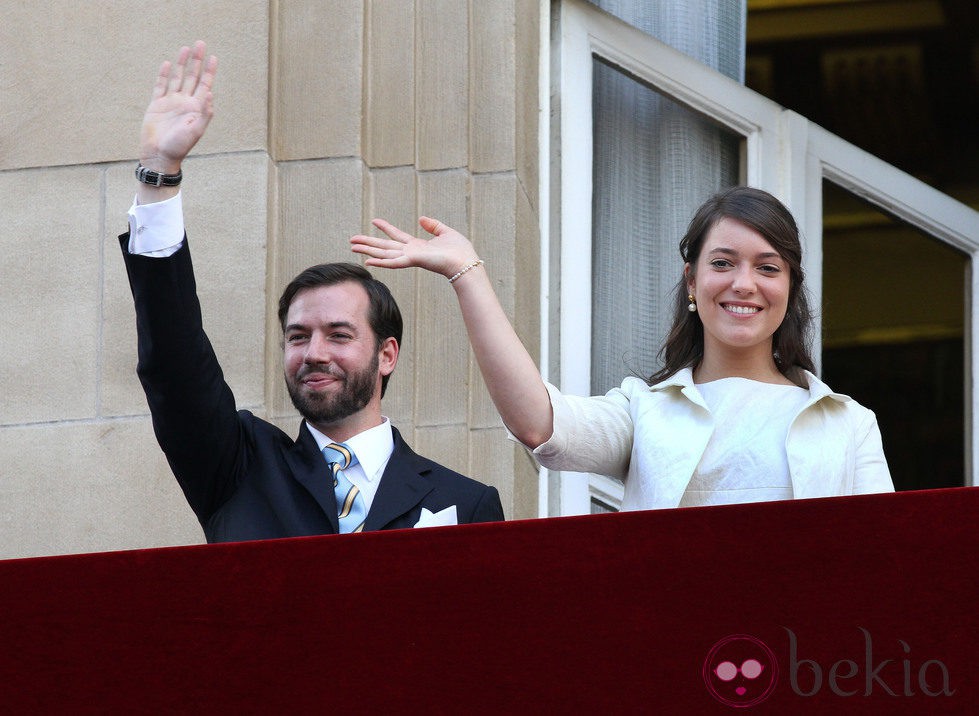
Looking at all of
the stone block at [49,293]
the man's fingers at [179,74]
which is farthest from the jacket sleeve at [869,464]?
the stone block at [49,293]

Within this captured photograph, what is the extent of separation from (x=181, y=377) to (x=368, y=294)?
25.0 inches

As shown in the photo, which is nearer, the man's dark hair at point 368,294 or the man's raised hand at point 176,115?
the man's raised hand at point 176,115

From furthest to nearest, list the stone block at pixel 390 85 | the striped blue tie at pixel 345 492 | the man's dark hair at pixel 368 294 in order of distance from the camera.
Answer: the stone block at pixel 390 85, the man's dark hair at pixel 368 294, the striped blue tie at pixel 345 492

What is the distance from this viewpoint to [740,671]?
2168 millimetres

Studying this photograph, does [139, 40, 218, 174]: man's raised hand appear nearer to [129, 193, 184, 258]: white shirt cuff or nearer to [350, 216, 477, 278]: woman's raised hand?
[129, 193, 184, 258]: white shirt cuff

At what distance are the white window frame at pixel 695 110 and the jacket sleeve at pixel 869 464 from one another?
1974 millimetres

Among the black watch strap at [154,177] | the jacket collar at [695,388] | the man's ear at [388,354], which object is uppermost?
the black watch strap at [154,177]

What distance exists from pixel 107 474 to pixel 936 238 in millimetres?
3014

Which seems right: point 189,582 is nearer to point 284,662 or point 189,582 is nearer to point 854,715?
point 284,662

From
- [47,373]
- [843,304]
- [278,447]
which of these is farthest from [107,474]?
[843,304]

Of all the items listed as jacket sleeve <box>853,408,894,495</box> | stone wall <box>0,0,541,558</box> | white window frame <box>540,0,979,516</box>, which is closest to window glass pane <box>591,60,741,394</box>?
white window frame <box>540,0,979,516</box>

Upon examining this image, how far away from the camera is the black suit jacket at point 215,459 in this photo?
3383 millimetres

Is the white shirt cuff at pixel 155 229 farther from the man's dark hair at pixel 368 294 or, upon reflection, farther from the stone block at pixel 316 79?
the stone block at pixel 316 79

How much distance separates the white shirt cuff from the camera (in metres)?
3.36
